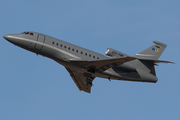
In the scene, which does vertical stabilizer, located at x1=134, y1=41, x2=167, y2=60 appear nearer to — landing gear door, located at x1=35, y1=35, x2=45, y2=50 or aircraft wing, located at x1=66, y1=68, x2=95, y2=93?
aircraft wing, located at x1=66, y1=68, x2=95, y2=93

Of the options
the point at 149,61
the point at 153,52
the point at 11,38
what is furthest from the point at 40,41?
the point at 153,52

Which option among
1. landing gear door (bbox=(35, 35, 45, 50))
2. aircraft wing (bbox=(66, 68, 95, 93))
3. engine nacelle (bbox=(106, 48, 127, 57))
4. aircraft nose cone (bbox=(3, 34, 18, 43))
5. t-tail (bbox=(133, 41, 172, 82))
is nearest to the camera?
aircraft nose cone (bbox=(3, 34, 18, 43))

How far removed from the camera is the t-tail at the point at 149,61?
31469mm

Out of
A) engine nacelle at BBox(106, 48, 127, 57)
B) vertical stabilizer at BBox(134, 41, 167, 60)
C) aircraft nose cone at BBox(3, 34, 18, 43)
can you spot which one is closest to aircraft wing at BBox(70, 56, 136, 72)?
engine nacelle at BBox(106, 48, 127, 57)

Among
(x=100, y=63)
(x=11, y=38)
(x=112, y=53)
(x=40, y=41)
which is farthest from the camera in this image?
(x=112, y=53)

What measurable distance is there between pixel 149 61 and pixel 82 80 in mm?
9215

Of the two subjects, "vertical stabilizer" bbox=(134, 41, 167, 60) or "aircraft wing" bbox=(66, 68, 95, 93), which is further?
"aircraft wing" bbox=(66, 68, 95, 93)

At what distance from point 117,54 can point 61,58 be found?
6.13 metres

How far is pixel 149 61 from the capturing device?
31.3 metres

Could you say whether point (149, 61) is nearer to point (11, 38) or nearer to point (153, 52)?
point (153, 52)

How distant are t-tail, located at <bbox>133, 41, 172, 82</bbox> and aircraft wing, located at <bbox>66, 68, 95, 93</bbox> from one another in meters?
6.00

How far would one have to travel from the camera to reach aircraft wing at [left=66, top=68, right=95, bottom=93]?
33.9 m

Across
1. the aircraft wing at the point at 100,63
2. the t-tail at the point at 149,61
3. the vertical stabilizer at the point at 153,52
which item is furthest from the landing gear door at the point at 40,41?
the vertical stabilizer at the point at 153,52

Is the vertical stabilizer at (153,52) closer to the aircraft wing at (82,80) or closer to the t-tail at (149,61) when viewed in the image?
the t-tail at (149,61)
